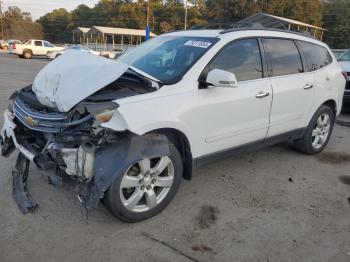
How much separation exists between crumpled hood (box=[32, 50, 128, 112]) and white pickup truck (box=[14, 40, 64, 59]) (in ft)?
96.3

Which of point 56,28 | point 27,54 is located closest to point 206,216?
point 27,54

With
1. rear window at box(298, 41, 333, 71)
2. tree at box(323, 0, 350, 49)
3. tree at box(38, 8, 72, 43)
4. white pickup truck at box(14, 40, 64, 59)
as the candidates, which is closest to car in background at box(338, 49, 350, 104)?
rear window at box(298, 41, 333, 71)

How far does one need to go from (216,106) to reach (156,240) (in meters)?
1.47

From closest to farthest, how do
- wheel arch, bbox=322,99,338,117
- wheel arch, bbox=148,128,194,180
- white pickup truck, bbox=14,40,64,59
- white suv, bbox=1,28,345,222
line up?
white suv, bbox=1,28,345,222
wheel arch, bbox=148,128,194,180
wheel arch, bbox=322,99,338,117
white pickup truck, bbox=14,40,64,59

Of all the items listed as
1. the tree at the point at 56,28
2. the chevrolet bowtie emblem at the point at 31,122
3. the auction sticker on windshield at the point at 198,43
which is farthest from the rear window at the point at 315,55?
the tree at the point at 56,28

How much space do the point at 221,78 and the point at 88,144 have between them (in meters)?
1.39

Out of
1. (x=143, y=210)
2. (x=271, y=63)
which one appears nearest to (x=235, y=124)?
(x=271, y=63)

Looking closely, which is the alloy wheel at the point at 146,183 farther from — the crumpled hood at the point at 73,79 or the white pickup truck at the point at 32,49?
the white pickup truck at the point at 32,49

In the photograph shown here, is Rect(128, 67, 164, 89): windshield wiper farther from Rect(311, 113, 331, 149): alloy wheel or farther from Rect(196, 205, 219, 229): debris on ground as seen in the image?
Rect(311, 113, 331, 149): alloy wheel

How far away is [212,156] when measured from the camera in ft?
12.6

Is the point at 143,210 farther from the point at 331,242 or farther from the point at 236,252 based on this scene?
the point at 331,242

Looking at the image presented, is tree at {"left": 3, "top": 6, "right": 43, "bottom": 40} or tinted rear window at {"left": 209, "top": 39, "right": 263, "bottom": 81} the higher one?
tinted rear window at {"left": 209, "top": 39, "right": 263, "bottom": 81}

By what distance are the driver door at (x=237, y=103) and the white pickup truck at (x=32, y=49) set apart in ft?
96.8

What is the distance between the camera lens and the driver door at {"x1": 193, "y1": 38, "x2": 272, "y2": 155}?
3.66m
